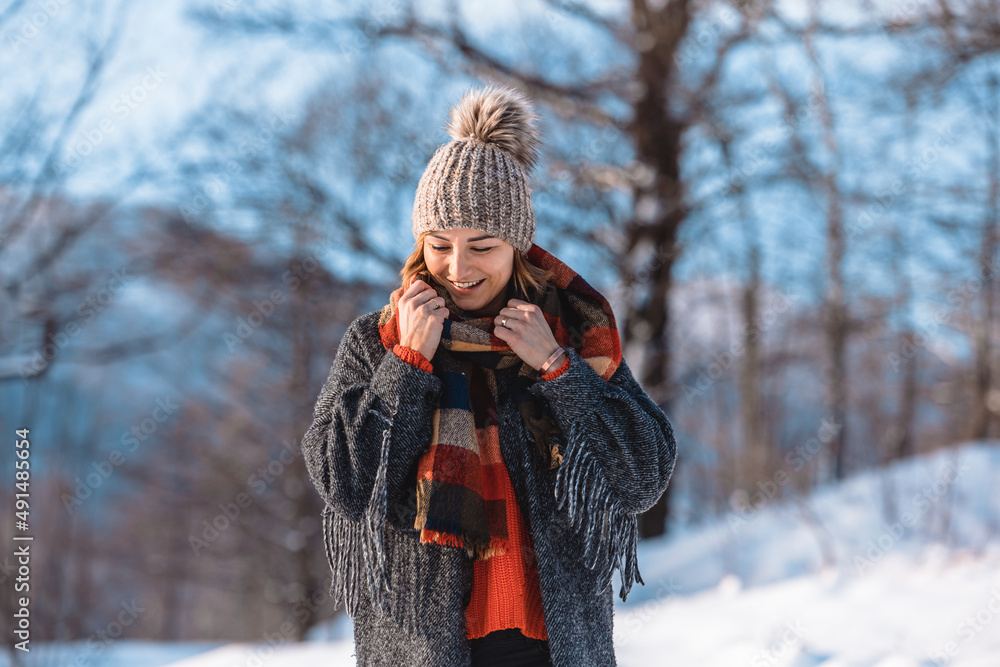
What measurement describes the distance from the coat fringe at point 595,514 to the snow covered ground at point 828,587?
7.42 ft

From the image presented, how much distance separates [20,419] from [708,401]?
Result: 10560mm

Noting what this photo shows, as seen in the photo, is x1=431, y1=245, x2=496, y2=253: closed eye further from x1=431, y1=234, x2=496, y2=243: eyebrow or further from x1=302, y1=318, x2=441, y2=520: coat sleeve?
x1=302, y1=318, x2=441, y2=520: coat sleeve

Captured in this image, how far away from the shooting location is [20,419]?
4762 mm

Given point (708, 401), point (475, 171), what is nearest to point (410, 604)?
point (475, 171)

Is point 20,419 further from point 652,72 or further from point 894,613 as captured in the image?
point 652,72

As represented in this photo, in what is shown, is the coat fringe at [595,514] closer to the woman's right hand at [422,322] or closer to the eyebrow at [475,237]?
the woman's right hand at [422,322]

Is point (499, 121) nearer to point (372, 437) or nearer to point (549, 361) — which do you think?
point (549, 361)

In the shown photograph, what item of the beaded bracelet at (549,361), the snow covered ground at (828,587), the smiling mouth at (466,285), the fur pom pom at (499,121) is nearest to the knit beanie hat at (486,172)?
the fur pom pom at (499,121)

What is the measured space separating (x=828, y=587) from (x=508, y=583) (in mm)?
3554

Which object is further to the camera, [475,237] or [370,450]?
[475,237]

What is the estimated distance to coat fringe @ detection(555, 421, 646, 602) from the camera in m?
1.51

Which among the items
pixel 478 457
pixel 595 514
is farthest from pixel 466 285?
pixel 595 514

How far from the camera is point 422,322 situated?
1.53 meters

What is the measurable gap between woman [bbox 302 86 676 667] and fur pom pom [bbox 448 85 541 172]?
3.0 inches
